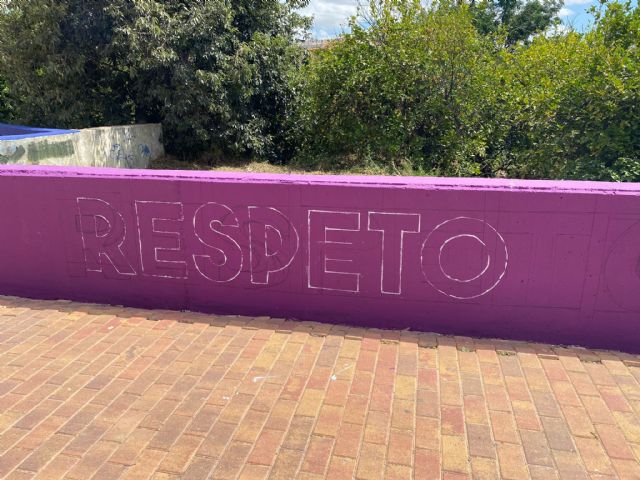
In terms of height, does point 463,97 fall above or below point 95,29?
below

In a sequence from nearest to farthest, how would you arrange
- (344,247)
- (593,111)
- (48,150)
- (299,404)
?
1. (299,404)
2. (344,247)
3. (593,111)
4. (48,150)

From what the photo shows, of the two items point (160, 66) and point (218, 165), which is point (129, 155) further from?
point (218, 165)

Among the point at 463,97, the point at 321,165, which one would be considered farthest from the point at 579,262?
A: the point at 321,165

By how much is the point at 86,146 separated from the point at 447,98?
299 inches

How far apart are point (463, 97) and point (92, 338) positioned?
30.6ft

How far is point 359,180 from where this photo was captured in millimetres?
4125

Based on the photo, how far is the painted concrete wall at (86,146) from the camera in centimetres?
783

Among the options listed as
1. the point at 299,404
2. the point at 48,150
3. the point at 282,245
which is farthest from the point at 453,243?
the point at 48,150

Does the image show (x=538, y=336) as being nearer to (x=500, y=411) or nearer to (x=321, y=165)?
(x=500, y=411)

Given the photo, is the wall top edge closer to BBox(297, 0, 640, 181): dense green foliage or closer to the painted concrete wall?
the painted concrete wall

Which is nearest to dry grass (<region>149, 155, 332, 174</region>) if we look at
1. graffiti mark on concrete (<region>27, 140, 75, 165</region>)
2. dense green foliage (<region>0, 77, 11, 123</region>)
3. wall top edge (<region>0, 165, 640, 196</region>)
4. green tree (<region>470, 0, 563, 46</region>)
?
graffiti mark on concrete (<region>27, 140, 75, 165</region>)

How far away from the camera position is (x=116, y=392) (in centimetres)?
349

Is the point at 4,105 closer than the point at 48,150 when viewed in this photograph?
No

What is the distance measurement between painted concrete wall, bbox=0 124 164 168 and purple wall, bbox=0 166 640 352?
3476mm
